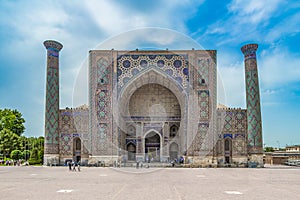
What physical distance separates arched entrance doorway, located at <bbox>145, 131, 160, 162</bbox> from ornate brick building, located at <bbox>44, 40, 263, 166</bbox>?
2.51 meters

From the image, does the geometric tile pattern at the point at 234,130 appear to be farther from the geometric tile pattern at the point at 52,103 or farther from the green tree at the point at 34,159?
the green tree at the point at 34,159

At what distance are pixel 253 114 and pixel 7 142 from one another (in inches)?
911

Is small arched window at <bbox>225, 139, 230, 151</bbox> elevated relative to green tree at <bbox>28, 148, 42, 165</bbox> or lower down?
elevated

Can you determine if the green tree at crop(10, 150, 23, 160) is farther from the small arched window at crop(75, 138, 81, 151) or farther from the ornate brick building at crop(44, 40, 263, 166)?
the small arched window at crop(75, 138, 81, 151)

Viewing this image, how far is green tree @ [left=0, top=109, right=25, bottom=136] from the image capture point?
33.0m

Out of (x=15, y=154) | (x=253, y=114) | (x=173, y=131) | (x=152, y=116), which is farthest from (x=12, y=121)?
(x=253, y=114)

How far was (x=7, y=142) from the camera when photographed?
30297mm

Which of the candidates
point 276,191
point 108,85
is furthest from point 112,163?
point 276,191

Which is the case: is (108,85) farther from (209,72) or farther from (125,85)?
(209,72)

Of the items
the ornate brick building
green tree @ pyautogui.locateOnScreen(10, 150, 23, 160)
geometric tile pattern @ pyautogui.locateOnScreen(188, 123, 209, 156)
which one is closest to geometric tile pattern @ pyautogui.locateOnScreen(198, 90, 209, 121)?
the ornate brick building

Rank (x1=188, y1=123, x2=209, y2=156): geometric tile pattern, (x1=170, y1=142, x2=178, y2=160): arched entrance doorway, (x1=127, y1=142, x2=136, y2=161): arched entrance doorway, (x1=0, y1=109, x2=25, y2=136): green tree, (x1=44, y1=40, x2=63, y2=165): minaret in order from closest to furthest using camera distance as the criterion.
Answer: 1. (x1=188, y1=123, x2=209, y2=156): geometric tile pattern
2. (x1=44, y1=40, x2=63, y2=165): minaret
3. (x1=127, y1=142, x2=136, y2=161): arched entrance doorway
4. (x1=170, y1=142, x2=178, y2=160): arched entrance doorway
5. (x1=0, y1=109, x2=25, y2=136): green tree

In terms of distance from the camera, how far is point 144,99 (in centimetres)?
2750

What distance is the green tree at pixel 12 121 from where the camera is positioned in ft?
108

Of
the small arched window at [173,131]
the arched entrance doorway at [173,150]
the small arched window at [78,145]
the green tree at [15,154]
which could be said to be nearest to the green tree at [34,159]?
the small arched window at [78,145]
